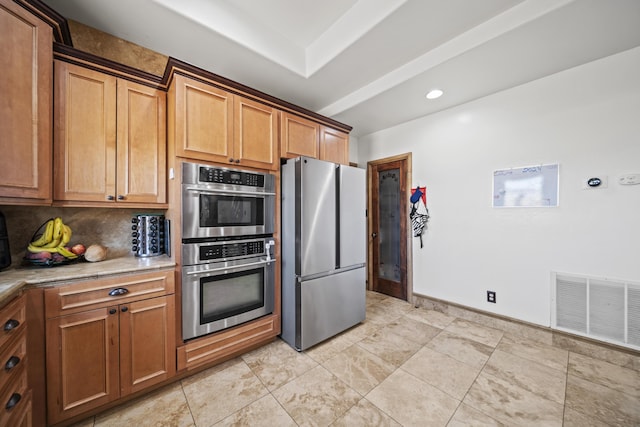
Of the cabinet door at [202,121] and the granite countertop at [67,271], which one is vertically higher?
the cabinet door at [202,121]

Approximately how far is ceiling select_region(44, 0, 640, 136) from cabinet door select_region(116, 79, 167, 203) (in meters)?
0.54

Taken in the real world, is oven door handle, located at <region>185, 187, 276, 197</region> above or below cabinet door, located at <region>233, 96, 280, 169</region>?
below

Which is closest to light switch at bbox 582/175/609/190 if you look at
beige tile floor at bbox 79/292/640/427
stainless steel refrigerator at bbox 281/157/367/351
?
beige tile floor at bbox 79/292/640/427

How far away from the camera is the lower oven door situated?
1.71 metres

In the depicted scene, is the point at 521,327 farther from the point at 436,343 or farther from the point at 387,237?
the point at 387,237

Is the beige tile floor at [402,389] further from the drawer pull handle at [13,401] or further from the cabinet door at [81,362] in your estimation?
the drawer pull handle at [13,401]

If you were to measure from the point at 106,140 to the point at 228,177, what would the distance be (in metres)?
0.86

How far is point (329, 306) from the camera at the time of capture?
2277 millimetres

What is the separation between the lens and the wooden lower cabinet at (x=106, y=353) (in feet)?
4.25

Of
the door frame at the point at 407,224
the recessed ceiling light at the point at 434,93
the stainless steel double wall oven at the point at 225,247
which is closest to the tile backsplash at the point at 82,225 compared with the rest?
the stainless steel double wall oven at the point at 225,247

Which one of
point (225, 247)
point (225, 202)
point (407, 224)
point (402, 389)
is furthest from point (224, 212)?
point (407, 224)

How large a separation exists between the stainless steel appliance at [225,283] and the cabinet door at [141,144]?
0.59 m

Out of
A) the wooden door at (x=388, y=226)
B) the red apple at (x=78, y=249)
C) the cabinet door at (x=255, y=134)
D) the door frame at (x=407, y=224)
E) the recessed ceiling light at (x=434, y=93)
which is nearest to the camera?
the red apple at (x=78, y=249)

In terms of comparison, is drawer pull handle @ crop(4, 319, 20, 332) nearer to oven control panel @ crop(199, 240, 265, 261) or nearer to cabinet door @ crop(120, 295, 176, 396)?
cabinet door @ crop(120, 295, 176, 396)
